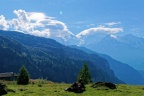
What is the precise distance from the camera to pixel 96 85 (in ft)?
201

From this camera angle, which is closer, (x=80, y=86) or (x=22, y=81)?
(x=80, y=86)

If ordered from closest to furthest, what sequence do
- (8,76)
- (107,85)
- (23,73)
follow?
(107,85), (23,73), (8,76)

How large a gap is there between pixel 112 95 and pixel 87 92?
5.62 meters

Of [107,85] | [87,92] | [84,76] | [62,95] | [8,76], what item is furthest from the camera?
[8,76]

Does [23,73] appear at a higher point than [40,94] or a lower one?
higher

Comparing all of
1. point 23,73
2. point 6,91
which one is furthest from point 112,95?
point 23,73

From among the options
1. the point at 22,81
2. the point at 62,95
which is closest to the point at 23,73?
the point at 22,81

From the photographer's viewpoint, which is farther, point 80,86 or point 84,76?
point 84,76

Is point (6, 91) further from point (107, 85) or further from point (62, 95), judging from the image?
point (107, 85)

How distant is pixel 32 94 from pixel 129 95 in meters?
17.0

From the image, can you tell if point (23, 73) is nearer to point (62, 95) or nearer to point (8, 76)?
point (62, 95)

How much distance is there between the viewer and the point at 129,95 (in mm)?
50344

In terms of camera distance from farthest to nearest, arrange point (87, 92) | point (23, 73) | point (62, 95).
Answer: point (23, 73), point (87, 92), point (62, 95)

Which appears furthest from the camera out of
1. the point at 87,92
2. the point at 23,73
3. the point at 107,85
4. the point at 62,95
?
the point at 23,73
